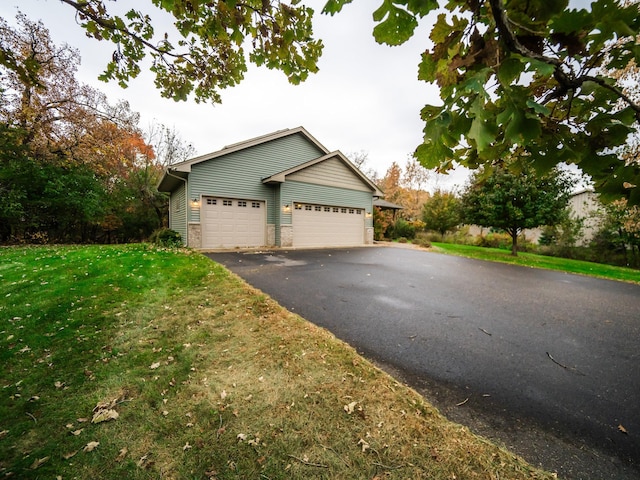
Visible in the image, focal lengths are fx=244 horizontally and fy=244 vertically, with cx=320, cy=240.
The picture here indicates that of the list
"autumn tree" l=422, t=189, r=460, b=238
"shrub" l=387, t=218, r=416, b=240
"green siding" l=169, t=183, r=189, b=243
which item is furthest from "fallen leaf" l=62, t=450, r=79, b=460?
"autumn tree" l=422, t=189, r=460, b=238

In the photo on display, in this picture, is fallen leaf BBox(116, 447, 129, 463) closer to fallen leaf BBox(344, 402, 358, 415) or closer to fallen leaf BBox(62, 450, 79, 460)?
fallen leaf BBox(62, 450, 79, 460)

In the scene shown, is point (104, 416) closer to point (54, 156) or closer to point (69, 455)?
point (69, 455)

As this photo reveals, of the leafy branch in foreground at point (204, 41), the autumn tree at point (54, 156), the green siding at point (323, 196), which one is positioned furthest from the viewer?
the green siding at point (323, 196)

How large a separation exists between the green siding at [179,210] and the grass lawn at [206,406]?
330 inches

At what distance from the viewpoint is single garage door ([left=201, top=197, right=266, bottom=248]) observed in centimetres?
1189

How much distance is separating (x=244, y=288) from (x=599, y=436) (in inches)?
192

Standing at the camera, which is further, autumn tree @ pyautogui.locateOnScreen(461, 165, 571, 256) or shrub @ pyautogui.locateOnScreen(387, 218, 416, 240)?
shrub @ pyautogui.locateOnScreen(387, 218, 416, 240)

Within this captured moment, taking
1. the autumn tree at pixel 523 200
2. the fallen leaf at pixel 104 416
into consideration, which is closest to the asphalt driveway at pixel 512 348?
the fallen leaf at pixel 104 416

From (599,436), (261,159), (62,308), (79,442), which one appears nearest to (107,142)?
(261,159)

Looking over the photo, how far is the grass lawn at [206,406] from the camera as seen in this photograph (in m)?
1.55

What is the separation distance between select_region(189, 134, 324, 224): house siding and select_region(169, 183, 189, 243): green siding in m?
0.82

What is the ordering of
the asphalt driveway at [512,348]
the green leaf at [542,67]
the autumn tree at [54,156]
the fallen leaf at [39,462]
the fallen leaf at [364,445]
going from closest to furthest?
1. the green leaf at [542,67]
2. the fallen leaf at [39,462]
3. the fallen leaf at [364,445]
4. the asphalt driveway at [512,348]
5. the autumn tree at [54,156]

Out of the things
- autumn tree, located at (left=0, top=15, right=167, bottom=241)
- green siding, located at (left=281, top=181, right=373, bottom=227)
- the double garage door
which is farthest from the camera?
green siding, located at (left=281, top=181, right=373, bottom=227)

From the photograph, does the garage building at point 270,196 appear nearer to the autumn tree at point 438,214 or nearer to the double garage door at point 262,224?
the double garage door at point 262,224
